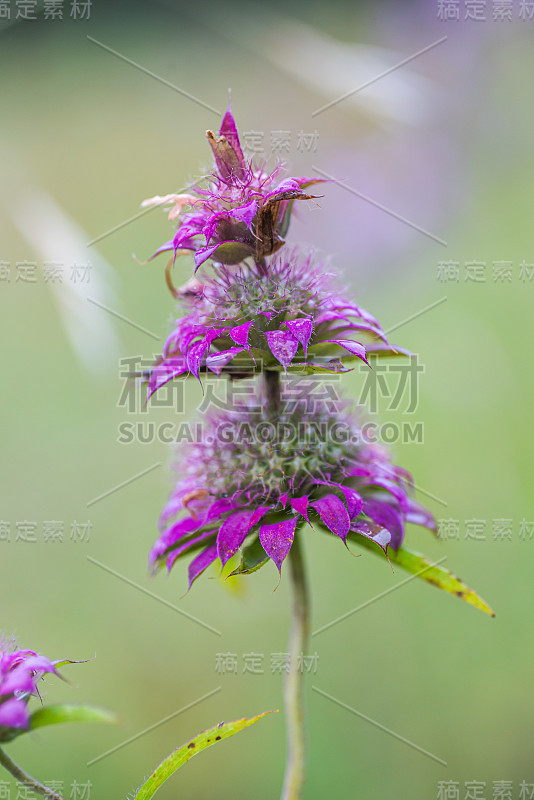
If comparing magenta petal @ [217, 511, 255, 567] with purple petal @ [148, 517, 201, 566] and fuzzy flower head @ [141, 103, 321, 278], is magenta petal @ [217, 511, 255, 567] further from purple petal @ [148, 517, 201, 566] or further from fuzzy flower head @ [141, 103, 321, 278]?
fuzzy flower head @ [141, 103, 321, 278]

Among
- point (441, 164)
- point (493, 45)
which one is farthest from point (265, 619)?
point (493, 45)

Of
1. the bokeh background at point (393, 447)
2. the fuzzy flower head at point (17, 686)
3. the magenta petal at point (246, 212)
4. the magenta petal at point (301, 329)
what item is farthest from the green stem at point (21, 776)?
the bokeh background at point (393, 447)

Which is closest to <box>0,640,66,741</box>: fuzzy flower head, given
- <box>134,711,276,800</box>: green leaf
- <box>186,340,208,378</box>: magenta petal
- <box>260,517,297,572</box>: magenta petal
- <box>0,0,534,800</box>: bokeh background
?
<box>134,711,276,800</box>: green leaf

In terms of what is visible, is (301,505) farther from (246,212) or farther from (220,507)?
(246,212)

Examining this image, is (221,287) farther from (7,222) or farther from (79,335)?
(7,222)

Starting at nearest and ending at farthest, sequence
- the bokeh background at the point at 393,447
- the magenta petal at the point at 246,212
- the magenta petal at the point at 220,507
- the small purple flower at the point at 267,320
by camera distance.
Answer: the magenta petal at the point at 246,212
the small purple flower at the point at 267,320
the magenta petal at the point at 220,507
the bokeh background at the point at 393,447

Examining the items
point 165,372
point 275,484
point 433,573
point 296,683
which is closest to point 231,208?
point 165,372

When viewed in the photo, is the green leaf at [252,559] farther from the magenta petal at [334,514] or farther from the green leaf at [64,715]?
the green leaf at [64,715]
